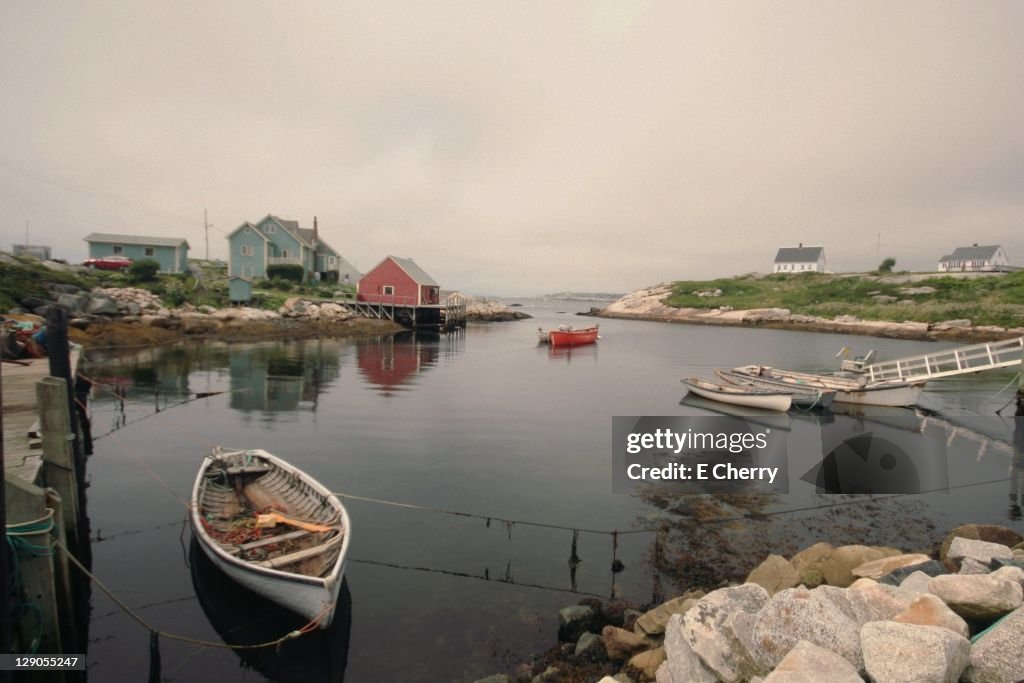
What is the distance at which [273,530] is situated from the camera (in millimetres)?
11477

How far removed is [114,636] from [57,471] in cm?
336

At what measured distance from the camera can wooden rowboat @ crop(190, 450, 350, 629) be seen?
9.28 m

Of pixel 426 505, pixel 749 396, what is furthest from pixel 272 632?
pixel 749 396

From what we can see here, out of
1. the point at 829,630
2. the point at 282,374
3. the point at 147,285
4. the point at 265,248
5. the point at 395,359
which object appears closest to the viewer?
the point at 829,630

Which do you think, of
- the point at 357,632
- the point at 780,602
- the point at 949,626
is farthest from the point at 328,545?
the point at 949,626

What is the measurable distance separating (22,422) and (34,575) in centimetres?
830

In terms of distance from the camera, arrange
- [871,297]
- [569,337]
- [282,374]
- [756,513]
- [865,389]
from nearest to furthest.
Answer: [756,513] < [865,389] < [282,374] < [569,337] < [871,297]

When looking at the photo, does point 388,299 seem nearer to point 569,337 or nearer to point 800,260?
point 569,337

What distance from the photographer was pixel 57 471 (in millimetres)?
10453

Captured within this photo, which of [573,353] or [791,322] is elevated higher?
[791,322]

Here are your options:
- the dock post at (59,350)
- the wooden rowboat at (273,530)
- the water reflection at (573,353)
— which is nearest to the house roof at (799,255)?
the water reflection at (573,353)

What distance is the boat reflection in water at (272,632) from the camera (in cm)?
916

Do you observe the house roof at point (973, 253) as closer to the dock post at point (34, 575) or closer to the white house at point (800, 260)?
the white house at point (800, 260)

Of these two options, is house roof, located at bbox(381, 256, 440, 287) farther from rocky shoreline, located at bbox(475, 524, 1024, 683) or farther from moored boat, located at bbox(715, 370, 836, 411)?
rocky shoreline, located at bbox(475, 524, 1024, 683)
